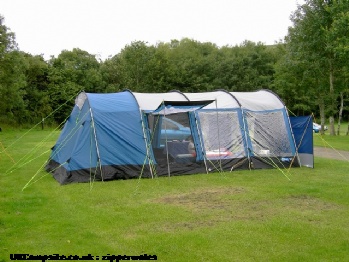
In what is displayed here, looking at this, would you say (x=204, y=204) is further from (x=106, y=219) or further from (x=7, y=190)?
(x=7, y=190)

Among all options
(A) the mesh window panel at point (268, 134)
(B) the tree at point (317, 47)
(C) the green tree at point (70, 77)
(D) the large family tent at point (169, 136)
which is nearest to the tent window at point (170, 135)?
(D) the large family tent at point (169, 136)

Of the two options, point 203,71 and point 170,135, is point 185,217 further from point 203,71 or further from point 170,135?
point 203,71

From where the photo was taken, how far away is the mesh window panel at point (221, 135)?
35.9 ft

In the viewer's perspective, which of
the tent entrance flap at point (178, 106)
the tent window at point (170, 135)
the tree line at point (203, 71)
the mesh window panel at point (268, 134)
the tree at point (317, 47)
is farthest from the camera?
the tree line at point (203, 71)

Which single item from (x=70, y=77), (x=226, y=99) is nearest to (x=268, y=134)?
(x=226, y=99)

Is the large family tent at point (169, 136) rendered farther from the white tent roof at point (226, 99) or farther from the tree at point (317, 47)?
the tree at point (317, 47)

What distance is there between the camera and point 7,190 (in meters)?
8.64

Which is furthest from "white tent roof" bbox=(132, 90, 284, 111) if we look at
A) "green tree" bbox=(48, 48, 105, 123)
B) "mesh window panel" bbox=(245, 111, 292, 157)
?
"green tree" bbox=(48, 48, 105, 123)

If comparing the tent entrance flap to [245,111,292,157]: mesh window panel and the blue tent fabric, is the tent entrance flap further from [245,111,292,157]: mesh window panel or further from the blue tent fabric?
the blue tent fabric

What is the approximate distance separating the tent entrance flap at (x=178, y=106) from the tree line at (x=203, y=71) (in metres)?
7.53

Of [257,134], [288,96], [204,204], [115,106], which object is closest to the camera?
[204,204]

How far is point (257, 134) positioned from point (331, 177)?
226 cm

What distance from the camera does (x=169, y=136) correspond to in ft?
35.1

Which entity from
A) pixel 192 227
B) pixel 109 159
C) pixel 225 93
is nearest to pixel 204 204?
pixel 192 227
